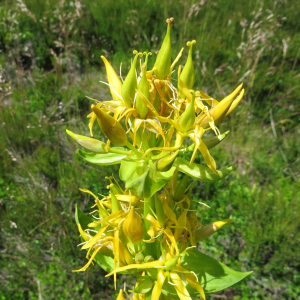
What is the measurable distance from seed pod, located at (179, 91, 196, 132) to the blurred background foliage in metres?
1.97

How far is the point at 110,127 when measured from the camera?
111cm

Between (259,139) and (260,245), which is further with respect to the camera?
(259,139)

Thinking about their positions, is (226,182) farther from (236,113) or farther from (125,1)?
(125,1)

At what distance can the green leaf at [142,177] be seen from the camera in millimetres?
1140

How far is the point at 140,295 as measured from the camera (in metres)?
1.62

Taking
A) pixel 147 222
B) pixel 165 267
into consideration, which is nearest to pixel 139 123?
pixel 147 222

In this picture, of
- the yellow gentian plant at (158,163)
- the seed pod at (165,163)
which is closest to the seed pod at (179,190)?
the yellow gentian plant at (158,163)

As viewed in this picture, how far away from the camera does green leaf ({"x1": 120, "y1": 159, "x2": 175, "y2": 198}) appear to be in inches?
44.9

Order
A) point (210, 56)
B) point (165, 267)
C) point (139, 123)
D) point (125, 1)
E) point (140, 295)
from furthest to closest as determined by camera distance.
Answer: point (125, 1) → point (210, 56) → point (140, 295) → point (165, 267) → point (139, 123)

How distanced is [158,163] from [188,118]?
0.78 feet

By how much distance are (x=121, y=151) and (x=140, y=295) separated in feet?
3.20

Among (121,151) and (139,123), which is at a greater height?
(139,123)

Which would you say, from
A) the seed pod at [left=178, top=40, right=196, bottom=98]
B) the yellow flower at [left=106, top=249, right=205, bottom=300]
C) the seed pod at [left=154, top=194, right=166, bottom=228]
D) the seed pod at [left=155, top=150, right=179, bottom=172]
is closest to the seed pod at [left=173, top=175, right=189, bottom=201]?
the seed pod at [left=154, top=194, right=166, bottom=228]

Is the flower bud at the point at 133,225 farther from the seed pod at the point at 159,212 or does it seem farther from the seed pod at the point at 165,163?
the seed pod at the point at 165,163
